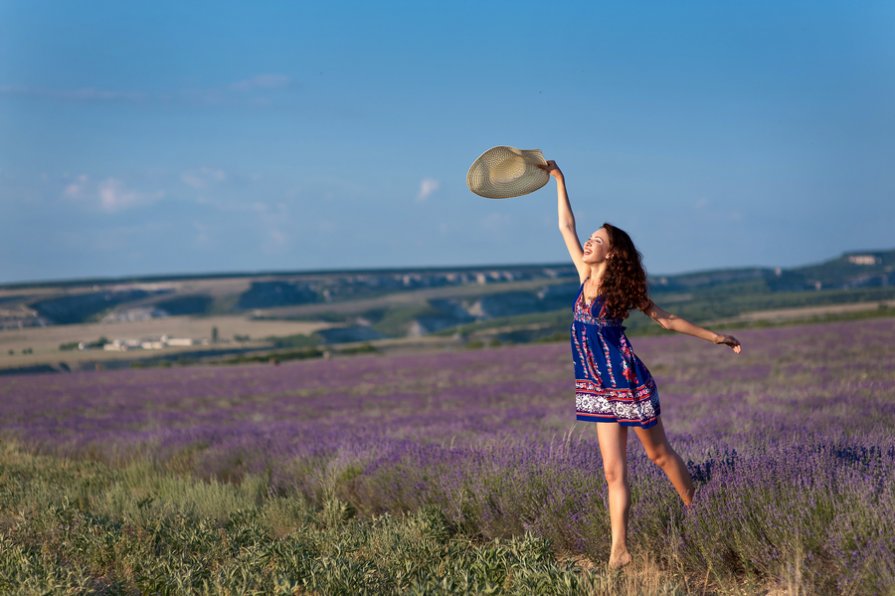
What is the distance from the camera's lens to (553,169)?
5145 mm

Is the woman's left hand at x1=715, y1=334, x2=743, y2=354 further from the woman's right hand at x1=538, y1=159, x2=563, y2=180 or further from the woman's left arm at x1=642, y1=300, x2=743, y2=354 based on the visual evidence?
the woman's right hand at x1=538, y1=159, x2=563, y2=180

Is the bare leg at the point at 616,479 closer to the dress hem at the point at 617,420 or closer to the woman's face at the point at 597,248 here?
the dress hem at the point at 617,420

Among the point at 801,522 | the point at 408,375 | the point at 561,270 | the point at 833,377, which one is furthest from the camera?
the point at 561,270

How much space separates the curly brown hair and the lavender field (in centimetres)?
113

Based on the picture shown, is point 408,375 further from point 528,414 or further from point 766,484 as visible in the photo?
point 766,484

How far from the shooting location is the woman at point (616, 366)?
451cm

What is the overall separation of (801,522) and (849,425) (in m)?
4.36

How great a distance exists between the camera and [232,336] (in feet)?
277

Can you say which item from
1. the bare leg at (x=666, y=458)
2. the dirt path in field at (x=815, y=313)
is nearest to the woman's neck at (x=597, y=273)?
the bare leg at (x=666, y=458)

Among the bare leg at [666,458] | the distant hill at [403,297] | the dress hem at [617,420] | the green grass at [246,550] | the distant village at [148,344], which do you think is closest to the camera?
the green grass at [246,550]

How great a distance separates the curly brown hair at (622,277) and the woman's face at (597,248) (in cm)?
2

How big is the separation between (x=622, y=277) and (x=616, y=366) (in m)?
0.45

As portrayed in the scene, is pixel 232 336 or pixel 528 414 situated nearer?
pixel 528 414

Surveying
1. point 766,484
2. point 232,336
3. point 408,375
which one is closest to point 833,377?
point 766,484
